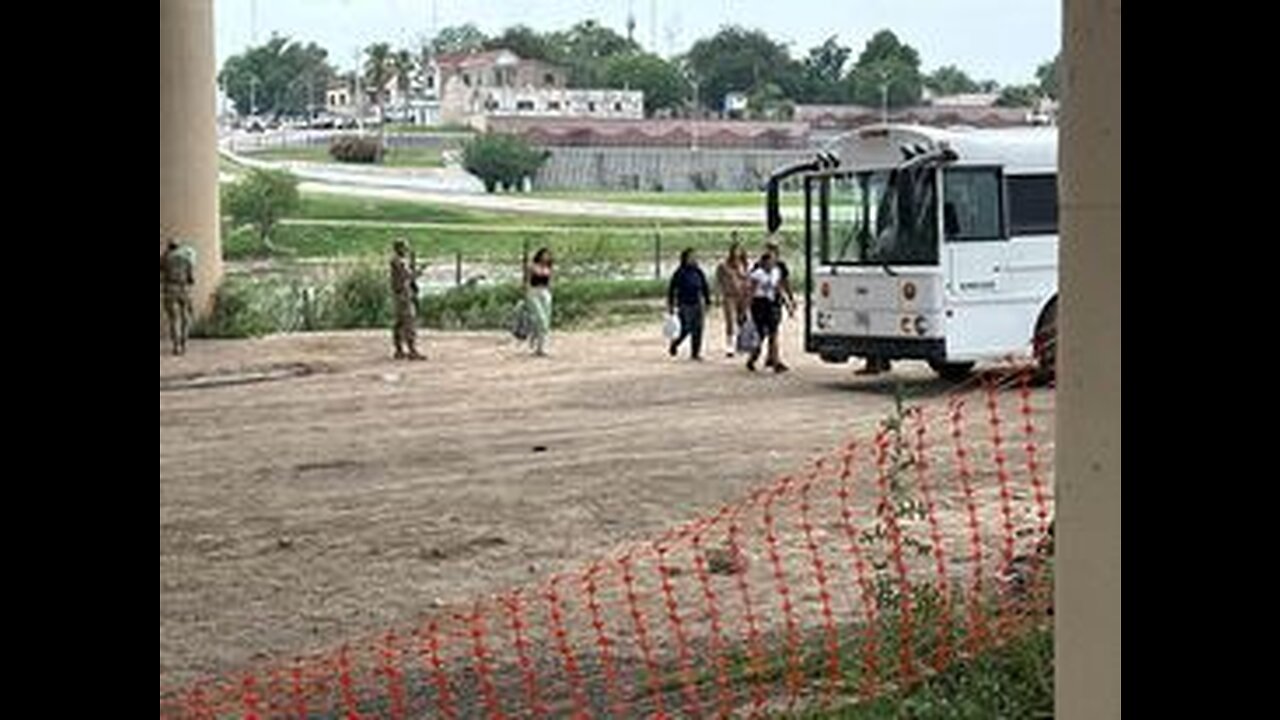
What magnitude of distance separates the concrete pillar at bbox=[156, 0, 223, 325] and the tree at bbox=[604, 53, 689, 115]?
87658 millimetres

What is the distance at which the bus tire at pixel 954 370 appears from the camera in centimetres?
2383

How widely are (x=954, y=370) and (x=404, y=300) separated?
9.89 meters

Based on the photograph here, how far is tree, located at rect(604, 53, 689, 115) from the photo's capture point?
127250mm

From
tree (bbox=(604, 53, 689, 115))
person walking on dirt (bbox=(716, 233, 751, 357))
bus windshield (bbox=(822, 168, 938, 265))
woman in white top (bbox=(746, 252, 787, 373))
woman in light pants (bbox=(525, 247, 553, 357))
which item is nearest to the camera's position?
bus windshield (bbox=(822, 168, 938, 265))

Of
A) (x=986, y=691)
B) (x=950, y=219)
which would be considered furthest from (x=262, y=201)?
(x=986, y=691)

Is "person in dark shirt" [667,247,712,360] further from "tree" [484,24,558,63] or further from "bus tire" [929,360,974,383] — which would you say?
"tree" [484,24,558,63]

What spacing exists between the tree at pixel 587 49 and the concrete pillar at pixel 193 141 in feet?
327

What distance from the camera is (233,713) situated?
9.40m

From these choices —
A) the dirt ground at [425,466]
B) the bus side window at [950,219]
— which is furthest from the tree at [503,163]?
the bus side window at [950,219]

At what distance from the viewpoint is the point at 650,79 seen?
422 feet

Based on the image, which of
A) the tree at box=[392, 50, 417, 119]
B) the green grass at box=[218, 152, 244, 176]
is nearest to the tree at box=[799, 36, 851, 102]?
the tree at box=[392, 50, 417, 119]

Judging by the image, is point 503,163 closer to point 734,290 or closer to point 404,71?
point 404,71
